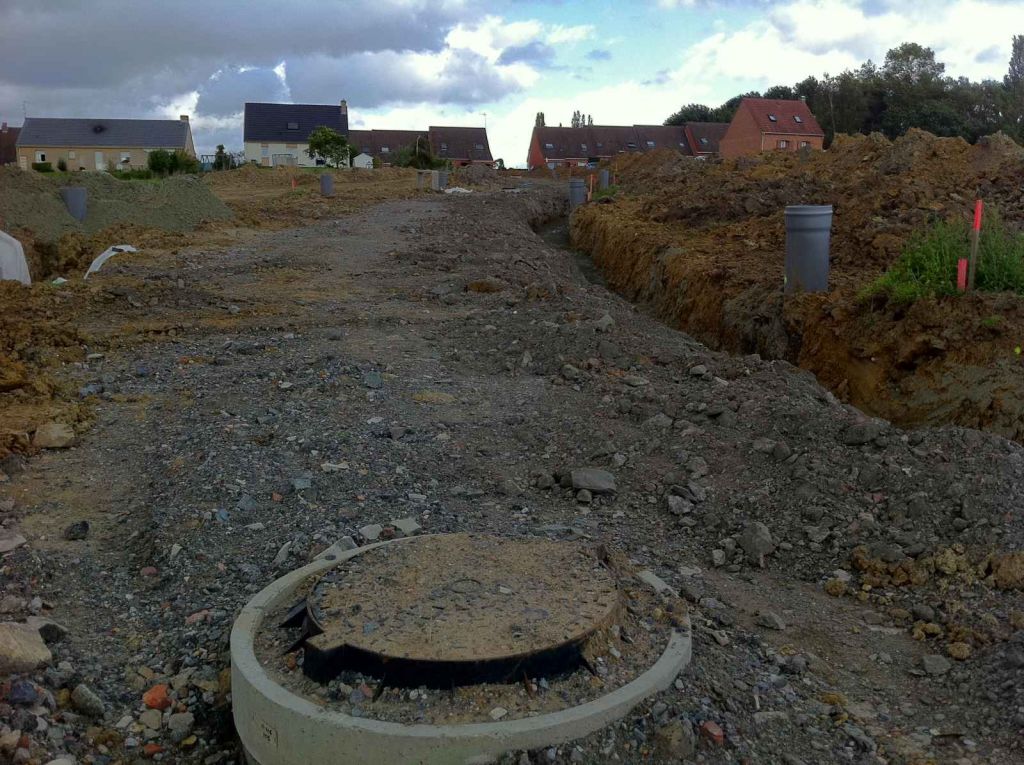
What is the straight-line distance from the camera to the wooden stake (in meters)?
8.20

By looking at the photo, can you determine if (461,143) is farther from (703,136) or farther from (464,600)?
(464,600)

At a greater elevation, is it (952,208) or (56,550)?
(952,208)

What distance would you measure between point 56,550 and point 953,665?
4278 millimetres

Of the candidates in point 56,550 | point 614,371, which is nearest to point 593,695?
point 56,550

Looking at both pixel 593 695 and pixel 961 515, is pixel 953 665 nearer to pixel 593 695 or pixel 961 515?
pixel 961 515

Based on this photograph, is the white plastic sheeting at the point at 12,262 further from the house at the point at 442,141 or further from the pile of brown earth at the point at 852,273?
the house at the point at 442,141

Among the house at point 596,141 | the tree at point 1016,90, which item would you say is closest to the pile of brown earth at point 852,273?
the tree at point 1016,90

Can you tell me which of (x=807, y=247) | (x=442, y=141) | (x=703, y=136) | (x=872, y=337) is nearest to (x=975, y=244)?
(x=872, y=337)

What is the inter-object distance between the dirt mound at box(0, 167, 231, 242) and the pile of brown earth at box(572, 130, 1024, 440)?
846 cm

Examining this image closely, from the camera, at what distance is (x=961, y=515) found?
4633mm

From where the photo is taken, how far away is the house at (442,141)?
254ft

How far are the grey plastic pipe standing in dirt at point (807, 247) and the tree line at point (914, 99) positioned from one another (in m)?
32.0

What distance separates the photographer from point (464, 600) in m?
3.43

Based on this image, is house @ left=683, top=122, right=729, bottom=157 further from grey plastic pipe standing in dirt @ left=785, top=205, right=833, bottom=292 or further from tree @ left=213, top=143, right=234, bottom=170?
grey plastic pipe standing in dirt @ left=785, top=205, right=833, bottom=292
